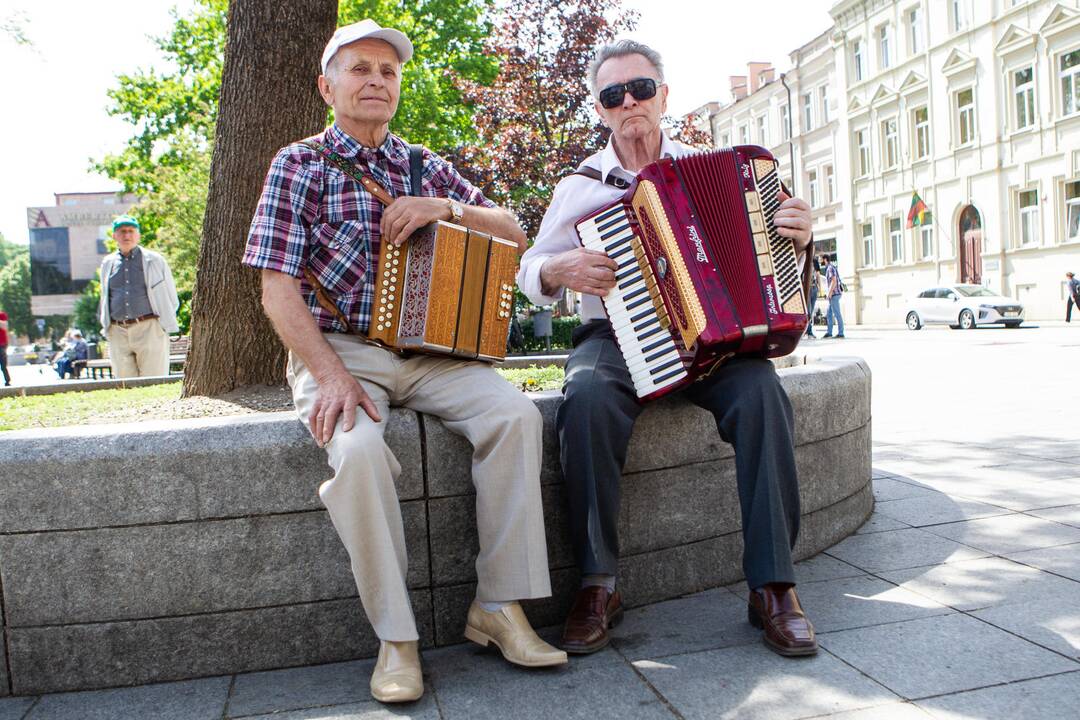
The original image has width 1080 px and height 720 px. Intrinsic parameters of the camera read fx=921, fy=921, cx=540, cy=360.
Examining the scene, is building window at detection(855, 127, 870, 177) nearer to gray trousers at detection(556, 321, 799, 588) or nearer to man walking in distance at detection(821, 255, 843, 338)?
man walking in distance at detection(821, 255, 843, 338)

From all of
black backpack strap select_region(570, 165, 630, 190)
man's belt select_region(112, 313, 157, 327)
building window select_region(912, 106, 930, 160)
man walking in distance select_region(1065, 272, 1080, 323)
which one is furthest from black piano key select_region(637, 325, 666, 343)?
building window select_region(912, 106, 930, 160)

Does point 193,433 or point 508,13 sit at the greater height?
point 508,13

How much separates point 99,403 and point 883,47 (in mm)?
34979

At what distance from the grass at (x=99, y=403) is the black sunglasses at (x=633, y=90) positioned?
1385 millimetres

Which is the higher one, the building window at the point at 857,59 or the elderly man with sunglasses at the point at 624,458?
the building window at the point at 857,59

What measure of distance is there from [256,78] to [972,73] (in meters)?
30.1

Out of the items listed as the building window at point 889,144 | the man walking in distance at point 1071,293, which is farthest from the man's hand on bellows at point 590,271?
the building window at point 889,144

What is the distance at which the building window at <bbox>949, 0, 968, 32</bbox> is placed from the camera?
98.7 feet

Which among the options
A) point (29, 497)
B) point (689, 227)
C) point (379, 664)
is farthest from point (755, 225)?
point (29, 497)

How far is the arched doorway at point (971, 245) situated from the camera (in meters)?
29.6

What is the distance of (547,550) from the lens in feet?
10.5

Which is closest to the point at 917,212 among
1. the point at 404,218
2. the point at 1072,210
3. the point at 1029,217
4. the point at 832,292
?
the point at 1029,217

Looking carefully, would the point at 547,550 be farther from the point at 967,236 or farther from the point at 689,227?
the point at 967,236

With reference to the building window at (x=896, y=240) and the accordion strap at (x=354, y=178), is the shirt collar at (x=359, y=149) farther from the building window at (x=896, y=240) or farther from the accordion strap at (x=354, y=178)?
the building window at (x=896, y=240)
